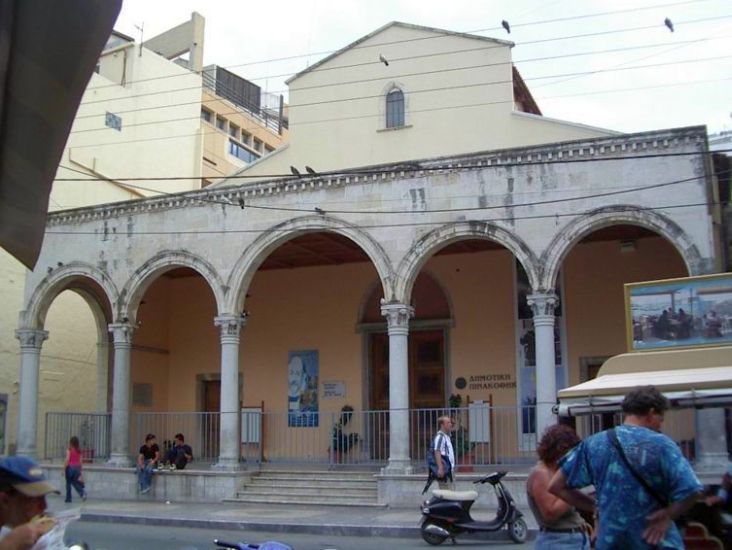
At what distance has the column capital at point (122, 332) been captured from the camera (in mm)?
20234

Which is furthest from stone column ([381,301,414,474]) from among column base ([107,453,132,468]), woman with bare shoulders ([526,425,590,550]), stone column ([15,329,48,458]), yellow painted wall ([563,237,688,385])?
woman with bare shoulders ([526,425,590,550])

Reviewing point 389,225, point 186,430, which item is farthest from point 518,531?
point 186,430

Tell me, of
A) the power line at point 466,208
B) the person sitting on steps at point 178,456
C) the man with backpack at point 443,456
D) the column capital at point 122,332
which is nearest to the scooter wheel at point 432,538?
the man with backpack at point 443,456

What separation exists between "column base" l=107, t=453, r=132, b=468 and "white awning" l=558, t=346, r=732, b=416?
42.4 feet

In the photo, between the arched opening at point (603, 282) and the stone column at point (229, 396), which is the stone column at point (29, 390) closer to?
the stone column at point (229, 396)

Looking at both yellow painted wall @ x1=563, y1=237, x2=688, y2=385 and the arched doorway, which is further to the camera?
the arched doorway

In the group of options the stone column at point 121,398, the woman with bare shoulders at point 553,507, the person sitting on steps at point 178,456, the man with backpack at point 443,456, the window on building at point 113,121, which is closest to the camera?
the woman with bare shoulders at point 553,507

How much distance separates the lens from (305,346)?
2322 centimetres

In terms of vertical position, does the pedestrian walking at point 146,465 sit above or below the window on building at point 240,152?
below

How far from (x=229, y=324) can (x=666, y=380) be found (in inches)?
473

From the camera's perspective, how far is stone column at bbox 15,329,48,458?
20609 millimetres

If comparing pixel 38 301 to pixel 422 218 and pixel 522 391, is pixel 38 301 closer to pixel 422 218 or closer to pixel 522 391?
pixel 422 218

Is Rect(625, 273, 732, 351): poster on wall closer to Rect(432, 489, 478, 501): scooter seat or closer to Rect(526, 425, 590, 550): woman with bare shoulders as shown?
Rect(432, 489, 478, 501): scooter seat

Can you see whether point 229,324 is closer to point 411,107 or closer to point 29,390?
point 29,390
